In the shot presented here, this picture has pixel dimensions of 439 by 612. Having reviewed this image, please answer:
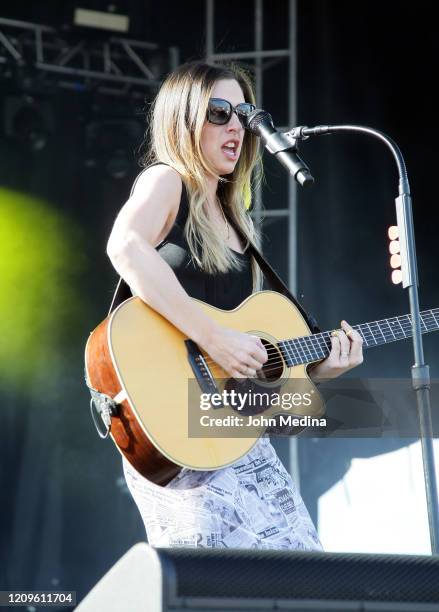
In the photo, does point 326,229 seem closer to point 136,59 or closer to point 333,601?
point 136,59

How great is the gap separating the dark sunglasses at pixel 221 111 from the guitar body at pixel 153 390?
0.57 m

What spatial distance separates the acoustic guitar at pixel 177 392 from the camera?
7.48 ft

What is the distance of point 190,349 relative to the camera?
2455mm

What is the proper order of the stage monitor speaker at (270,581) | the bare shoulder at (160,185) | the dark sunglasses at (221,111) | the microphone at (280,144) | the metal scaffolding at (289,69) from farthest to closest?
the metal scaffolding at (289,69) < the dark sunglasses at (221,111) < the bare shoulder at (160,185) < the microphone at (280,144) < the stage monitor speaker at (270,581)

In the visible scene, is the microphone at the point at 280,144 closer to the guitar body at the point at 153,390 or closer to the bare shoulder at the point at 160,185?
the bare shoulder at the point at 160,185

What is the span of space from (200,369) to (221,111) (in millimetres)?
796

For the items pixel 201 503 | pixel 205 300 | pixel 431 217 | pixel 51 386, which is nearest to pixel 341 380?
pixel 205 300

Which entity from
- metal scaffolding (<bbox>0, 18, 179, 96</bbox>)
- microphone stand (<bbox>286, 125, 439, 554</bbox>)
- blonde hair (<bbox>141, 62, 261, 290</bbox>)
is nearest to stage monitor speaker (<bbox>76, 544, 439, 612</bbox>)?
microphone stand (<bbox>286, 125, 439, 554</bbox>)

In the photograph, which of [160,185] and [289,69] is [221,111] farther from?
[289,69]

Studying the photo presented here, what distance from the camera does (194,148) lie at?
266 centimetres

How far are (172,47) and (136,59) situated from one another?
0.27m

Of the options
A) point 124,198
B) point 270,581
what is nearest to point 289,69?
point 124,198

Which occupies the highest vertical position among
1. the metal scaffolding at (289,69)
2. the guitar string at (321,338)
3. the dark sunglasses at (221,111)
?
the metal scaffolding at (289,69)

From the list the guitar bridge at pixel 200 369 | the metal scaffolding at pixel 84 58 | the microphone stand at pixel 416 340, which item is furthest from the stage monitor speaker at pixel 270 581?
the metal scaffolding at pixel 84 58
